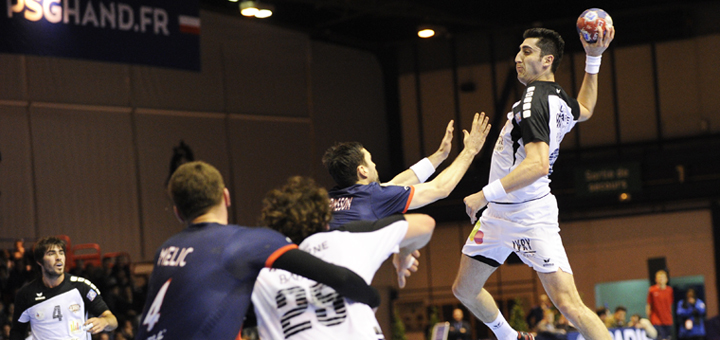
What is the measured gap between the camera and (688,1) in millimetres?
27812

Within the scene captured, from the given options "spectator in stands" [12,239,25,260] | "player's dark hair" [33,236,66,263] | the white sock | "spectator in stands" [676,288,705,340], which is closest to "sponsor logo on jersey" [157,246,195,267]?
the white sock

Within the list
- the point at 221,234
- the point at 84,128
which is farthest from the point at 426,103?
the point at 221,234

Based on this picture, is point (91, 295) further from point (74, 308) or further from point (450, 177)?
point (450, 177)

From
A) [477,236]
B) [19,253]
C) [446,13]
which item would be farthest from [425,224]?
[446,13]

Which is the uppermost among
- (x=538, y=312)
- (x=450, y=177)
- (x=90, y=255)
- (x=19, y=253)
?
(x=450, y=177)

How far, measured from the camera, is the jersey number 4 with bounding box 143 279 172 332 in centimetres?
395

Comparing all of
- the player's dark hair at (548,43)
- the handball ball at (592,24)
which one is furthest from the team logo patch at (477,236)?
the handball ball at (592,24)

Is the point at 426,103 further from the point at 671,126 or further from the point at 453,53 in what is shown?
the point at 671,126

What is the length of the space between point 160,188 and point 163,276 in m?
22.2

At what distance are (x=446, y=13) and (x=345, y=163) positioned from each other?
2285 centimetres

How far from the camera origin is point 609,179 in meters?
26.6

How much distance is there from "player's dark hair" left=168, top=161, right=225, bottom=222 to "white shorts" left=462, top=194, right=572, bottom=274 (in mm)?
3017

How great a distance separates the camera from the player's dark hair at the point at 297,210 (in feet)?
13.9

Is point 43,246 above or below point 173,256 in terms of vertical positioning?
below
